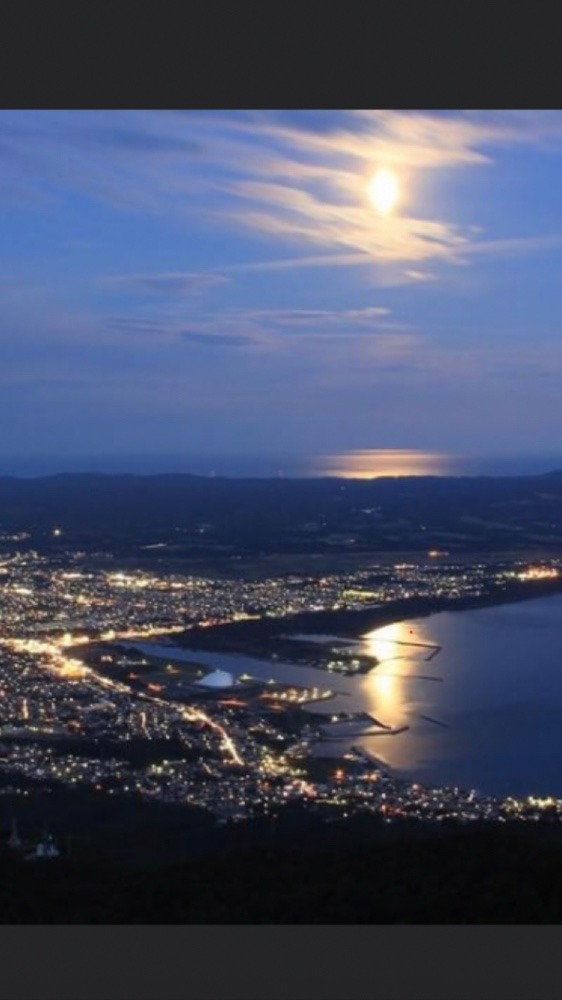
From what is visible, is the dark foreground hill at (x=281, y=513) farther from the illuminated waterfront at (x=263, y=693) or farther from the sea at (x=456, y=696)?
the sea at (x=456, y=696)

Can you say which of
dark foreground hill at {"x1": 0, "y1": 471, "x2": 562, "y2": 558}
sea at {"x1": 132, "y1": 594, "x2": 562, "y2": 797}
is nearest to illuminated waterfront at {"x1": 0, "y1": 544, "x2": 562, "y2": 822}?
sea at {"x1": 132, "y1": 594, "x2": 562, "y2": 797}

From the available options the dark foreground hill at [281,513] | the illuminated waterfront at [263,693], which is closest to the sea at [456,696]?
the illuminated waterfront at [263,693]

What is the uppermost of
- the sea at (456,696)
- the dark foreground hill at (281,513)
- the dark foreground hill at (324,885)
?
the dark foreground hill at (281,513)

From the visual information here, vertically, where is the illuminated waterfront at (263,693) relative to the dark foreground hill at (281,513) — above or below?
below

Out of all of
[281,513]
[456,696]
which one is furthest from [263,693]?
[281,513]

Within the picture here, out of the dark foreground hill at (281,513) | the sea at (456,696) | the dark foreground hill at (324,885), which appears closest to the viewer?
the dark foreground hill at (324,885)

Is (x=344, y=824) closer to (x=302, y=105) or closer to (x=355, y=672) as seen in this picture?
(x=302, y=105)

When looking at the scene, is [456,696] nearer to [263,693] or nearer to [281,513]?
[263,693]

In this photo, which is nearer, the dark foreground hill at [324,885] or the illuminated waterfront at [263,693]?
the dark foreground hill at [324,885]
